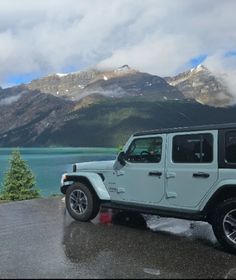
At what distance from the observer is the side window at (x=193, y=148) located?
762cm

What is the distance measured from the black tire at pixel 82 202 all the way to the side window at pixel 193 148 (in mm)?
2188

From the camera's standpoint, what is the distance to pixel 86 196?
954 centimetres

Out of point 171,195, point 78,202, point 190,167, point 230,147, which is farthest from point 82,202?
point 230,147

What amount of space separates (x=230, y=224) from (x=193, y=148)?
1.47m

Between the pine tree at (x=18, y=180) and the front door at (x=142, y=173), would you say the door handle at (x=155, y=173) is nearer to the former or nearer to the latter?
the front door at (x=142, y=173)

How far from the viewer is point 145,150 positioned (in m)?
8.82

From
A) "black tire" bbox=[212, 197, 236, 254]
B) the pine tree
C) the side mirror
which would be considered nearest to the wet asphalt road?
"black tire" bbox=[212, 197, 236, 254]

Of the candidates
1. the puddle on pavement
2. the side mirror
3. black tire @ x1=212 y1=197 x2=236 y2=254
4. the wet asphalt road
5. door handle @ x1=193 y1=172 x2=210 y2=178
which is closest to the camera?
the wet asphalt road

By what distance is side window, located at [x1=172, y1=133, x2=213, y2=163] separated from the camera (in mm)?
7625

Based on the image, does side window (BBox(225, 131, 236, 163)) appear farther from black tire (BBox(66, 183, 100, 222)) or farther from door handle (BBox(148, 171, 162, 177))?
black tire (BBox(66, 183, 100, 222))

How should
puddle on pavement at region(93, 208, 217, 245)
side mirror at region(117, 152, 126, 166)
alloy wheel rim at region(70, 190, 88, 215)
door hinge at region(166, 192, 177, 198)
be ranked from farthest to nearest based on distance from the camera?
alloy wheel rim at region(70, 190, 88, 215) → side mirror at region(117, 152, 126, 166) → puddle on pavement at region(93, 208, 217, 245) → door hinge at region(166, 192, 177, 198)

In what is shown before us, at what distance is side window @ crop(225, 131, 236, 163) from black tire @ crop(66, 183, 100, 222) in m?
3.20

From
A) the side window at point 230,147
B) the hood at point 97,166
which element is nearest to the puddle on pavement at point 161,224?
the hood at point 97,166

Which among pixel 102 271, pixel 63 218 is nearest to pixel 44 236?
pixel 63 218
